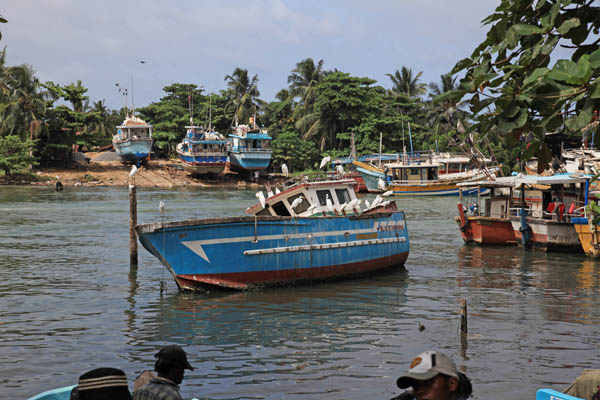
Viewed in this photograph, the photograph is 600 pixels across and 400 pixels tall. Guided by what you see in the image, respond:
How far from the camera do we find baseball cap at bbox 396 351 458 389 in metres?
3.66

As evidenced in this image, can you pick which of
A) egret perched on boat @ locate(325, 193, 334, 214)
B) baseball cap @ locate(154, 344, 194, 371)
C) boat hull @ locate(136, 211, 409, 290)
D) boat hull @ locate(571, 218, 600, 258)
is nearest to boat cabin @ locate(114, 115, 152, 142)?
boat hull @ locate(571, 218, 600, 258)

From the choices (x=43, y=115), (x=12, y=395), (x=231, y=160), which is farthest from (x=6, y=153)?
(x=12, y=395)

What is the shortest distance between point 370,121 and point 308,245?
2498 inches

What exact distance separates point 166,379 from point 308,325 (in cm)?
890

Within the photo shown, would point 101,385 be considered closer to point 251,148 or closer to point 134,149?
point 251,148

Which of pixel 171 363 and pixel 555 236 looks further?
pixel 555 236

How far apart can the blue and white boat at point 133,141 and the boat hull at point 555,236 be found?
2210 inches

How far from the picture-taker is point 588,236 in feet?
77.7

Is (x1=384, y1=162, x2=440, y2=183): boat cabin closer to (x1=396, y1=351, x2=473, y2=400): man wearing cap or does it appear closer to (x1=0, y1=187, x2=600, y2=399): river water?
(x1=0, y1=187, x2=600, y2=399): river water

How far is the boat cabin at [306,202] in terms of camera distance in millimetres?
18672

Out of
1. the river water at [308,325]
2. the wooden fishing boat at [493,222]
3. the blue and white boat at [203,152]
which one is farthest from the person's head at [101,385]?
the blue and white boat at [203,152]

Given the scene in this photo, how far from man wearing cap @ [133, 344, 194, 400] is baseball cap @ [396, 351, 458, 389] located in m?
2.50

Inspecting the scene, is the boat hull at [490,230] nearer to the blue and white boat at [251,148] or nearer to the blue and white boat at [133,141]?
the blue and white boat at [251,148]

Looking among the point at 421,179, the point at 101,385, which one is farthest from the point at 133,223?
the point at 421,179
